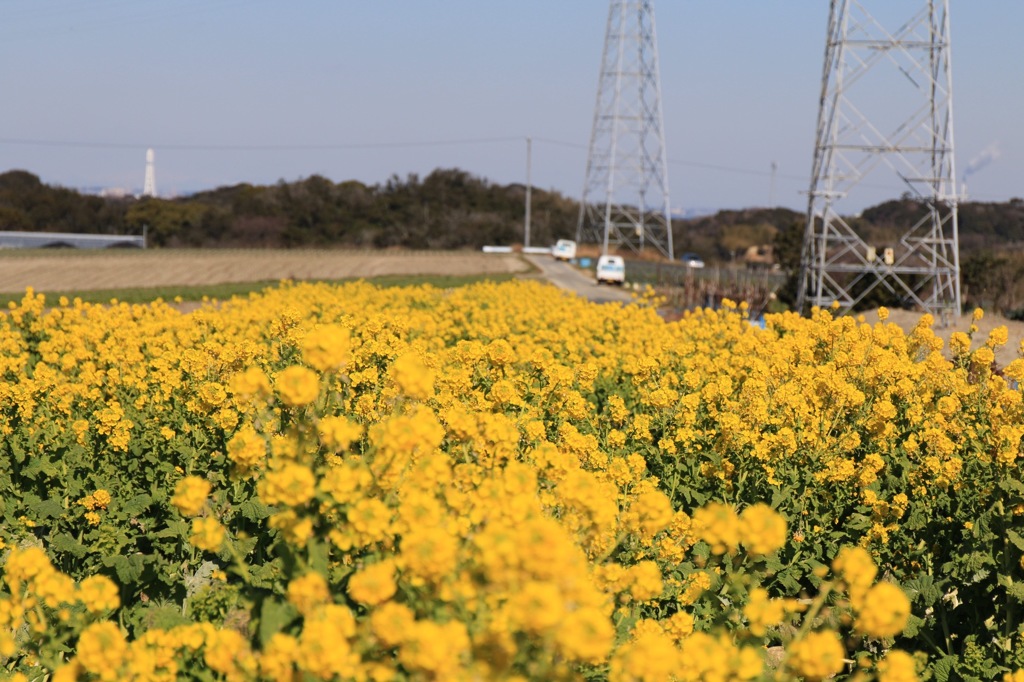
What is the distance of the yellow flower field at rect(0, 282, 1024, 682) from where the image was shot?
9.45 feet

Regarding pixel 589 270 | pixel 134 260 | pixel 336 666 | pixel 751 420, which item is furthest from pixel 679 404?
pixel 589 270

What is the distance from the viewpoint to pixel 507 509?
3.19 metres

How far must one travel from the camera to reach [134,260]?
49.4 m

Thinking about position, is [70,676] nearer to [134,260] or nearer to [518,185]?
[134,260]

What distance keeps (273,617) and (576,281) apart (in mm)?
48356

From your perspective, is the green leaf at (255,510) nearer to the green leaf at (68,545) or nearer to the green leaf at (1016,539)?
the green leaf at (68,545)

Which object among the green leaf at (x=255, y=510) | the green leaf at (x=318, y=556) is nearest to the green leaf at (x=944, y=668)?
the green leaf at (x=318, y=556)

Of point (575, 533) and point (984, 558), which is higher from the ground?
point (575, 533)

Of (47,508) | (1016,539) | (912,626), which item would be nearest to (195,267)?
(47,508)

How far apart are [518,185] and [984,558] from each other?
10896cm

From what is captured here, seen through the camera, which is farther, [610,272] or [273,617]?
[610,272]

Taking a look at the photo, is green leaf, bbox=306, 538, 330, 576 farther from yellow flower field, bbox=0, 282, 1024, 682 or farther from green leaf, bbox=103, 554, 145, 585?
green leaf, bbox=103, 554, 145, 585

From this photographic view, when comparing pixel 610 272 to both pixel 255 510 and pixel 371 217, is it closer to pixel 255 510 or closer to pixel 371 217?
pixel 255 510

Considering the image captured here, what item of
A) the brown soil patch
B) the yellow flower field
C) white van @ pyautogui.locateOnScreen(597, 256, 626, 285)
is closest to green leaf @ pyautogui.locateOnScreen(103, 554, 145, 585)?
the yellow flower field
